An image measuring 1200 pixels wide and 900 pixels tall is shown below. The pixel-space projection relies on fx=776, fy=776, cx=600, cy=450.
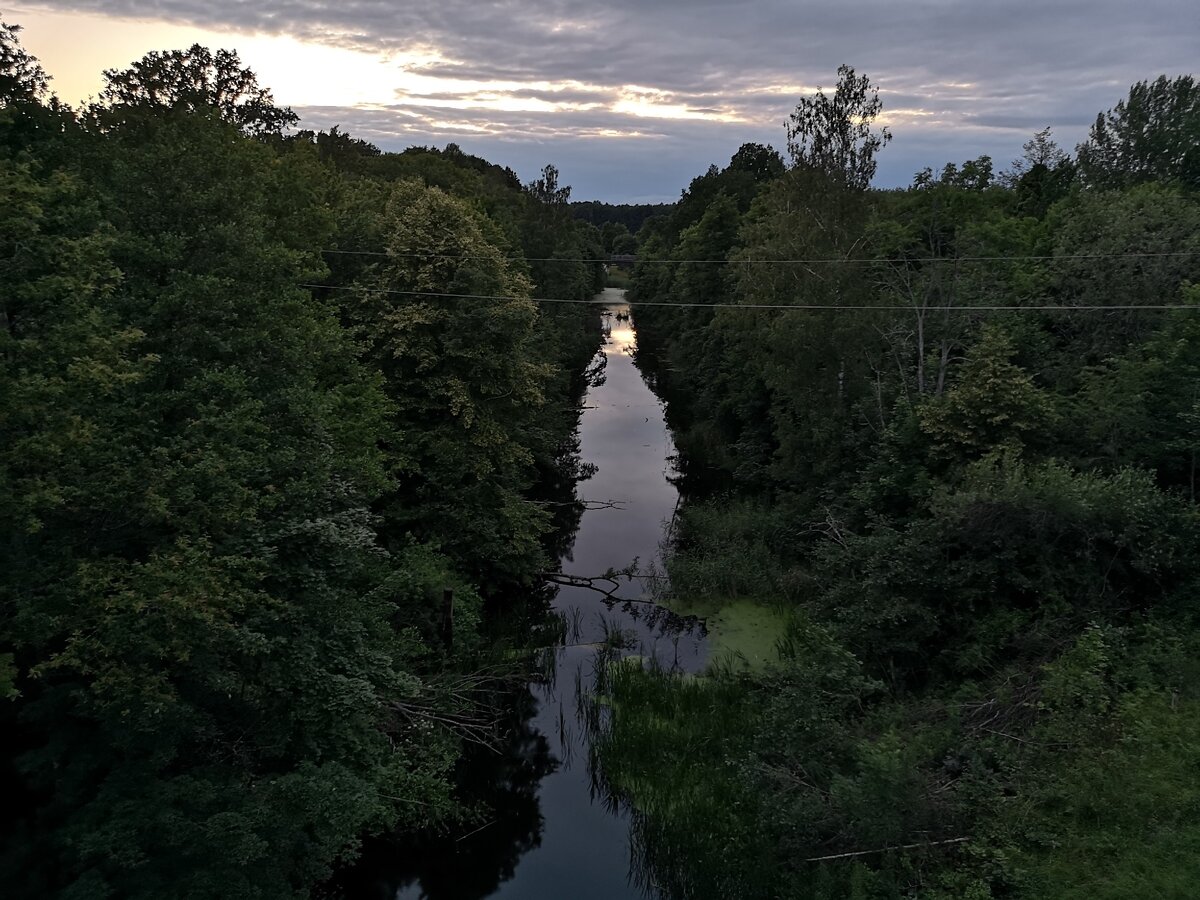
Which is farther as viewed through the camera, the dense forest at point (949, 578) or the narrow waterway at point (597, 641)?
the narrow waterway at point (597, 641)

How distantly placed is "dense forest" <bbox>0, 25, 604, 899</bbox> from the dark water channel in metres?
0.86

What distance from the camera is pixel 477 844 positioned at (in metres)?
14.4

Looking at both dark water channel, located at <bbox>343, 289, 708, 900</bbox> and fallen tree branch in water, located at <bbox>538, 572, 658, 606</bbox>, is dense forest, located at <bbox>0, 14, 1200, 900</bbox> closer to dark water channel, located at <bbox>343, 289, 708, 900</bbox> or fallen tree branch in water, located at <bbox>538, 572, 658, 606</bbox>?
dark water channel, located at <bbox>343, 289, 708, 900</bbox>

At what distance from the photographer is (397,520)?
68.0ft

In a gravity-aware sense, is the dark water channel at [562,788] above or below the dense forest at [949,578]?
below

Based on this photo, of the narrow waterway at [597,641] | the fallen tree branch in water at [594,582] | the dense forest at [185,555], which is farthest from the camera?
the fallen tree branch in water at [594,582]

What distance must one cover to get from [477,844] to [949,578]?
33.1 feet

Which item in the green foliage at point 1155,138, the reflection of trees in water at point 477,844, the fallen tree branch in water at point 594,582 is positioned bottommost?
the reflection of trees in water at point 477,844

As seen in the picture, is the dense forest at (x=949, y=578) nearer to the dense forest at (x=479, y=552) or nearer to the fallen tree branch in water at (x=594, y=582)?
the dense forest at (x=479, y=552)

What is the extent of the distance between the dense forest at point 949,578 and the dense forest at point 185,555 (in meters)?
5.82

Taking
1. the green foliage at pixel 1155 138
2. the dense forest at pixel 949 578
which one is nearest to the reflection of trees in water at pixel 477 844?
the dense forest at pixel 949 578

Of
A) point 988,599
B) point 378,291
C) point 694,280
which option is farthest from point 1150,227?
point 694,280

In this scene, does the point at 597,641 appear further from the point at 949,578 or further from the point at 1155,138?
the point at 1155,138

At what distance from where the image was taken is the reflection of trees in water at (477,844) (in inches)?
526
